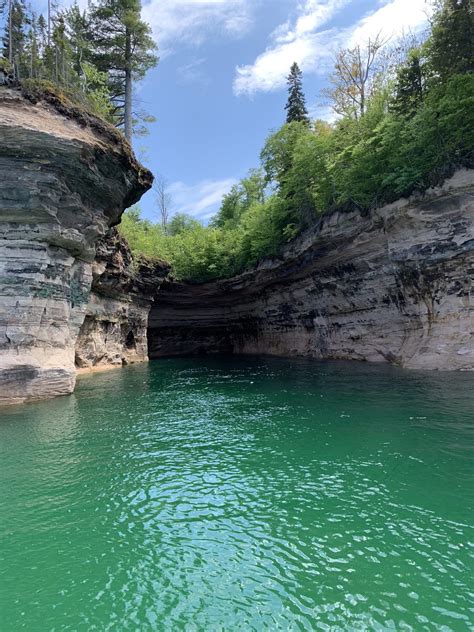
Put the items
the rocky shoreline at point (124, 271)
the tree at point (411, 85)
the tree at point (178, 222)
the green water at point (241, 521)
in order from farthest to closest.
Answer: the tree at point (178, 222) → the tree at point (411, 85) → the rocky shoreline at point (124, 271) → the green water at point (241, 521)

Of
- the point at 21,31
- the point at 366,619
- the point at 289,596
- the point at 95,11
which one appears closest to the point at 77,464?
the point at 289,596

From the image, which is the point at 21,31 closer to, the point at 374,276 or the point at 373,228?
the point at 373,228

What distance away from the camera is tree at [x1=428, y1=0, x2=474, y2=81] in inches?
690

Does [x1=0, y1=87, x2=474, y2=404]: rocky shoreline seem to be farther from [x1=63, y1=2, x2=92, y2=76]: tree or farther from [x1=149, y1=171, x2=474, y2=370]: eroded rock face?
[x1=63, y1=2, x2=92, y2=76]: tree

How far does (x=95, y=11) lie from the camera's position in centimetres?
2748

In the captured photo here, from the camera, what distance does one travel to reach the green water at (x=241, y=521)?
12.8 feet

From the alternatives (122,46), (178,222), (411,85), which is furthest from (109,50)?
(178,222)

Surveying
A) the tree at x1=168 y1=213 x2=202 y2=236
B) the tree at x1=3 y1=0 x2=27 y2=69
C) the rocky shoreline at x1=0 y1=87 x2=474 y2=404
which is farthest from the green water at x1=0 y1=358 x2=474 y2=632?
the tree at x1=168 y1=213 x2=202 y2=236

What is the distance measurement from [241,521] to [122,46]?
111 feet

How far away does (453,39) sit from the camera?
18062mm

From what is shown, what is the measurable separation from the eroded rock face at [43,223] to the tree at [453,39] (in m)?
15.9

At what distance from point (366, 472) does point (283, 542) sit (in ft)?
8.98

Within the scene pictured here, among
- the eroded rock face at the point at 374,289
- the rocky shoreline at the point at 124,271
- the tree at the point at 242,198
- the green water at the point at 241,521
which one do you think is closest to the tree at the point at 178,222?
the tree at the point at 242,198

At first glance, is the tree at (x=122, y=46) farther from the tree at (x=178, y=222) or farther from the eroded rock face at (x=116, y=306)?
the tree at (x=178, y=222)
